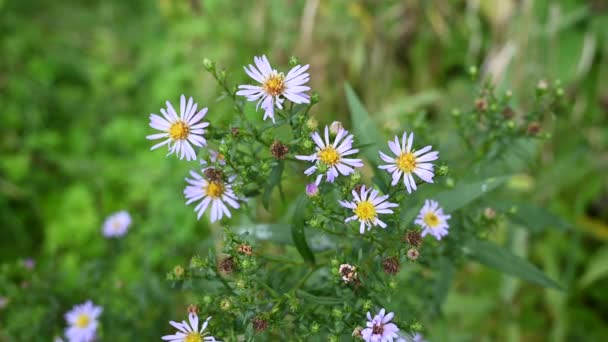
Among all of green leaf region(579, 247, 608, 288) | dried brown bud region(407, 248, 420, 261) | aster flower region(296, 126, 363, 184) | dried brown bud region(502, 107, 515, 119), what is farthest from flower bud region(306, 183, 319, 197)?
green leaf region(579, 247, 608, 288)

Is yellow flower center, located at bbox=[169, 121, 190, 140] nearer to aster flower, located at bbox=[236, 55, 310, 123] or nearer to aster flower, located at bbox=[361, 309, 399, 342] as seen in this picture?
aster flower, located at bbox=[236, 55, 310, 123]

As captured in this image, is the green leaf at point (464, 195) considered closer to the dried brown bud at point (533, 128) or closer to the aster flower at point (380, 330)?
the dried brown bud at point (533, 128)

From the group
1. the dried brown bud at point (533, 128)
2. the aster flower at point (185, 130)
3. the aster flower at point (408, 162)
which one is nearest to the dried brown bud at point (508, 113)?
the dried brown bud at point (533, 128)

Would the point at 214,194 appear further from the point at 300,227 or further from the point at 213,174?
the point at 300,227

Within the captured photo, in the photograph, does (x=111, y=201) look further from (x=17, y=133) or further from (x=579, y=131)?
(x=579, y=131)

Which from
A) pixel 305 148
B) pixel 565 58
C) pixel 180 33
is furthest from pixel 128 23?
pixel 305 148
